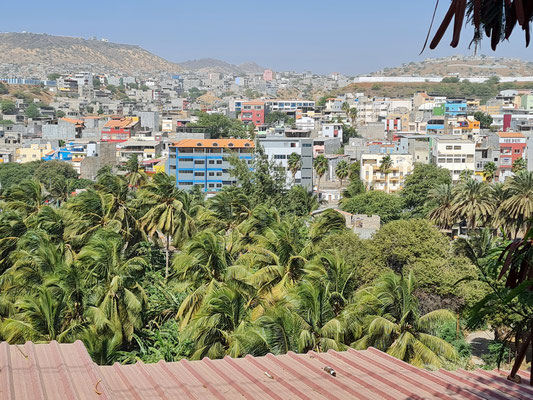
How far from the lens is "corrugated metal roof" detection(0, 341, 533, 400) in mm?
5642

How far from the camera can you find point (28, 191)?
85.8ft

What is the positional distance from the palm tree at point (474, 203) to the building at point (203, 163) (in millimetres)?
22907

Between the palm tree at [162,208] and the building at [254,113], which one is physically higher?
the building at [254,113]

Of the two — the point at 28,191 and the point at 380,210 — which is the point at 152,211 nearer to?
the point at 28,191

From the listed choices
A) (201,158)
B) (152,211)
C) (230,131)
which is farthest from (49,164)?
(152,211)

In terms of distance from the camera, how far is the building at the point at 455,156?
165 feet

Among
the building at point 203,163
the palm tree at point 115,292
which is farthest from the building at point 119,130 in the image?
the palm tree at point 115,292

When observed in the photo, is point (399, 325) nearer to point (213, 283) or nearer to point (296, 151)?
point (213, 283)

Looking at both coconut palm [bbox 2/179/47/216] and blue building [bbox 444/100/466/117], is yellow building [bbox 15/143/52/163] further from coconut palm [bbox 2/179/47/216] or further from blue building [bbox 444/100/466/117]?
coconut palm [bbox 2/179/47/216]

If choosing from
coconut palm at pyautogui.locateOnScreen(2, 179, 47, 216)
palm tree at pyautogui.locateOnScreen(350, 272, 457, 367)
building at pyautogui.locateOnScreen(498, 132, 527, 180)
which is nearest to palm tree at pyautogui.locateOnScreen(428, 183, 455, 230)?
coconut palm at pyautogui.locateOnScreen(2, 179, 47, 216)

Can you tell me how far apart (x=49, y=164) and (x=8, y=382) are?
59.7 meters

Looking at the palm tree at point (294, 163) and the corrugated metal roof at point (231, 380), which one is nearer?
the corrugated metal roof at point (231, 380)

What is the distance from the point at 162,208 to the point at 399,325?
11830 mm

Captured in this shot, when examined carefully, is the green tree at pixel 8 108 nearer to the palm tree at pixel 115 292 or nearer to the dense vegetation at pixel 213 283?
the dense vegetation at pixel 213 283
